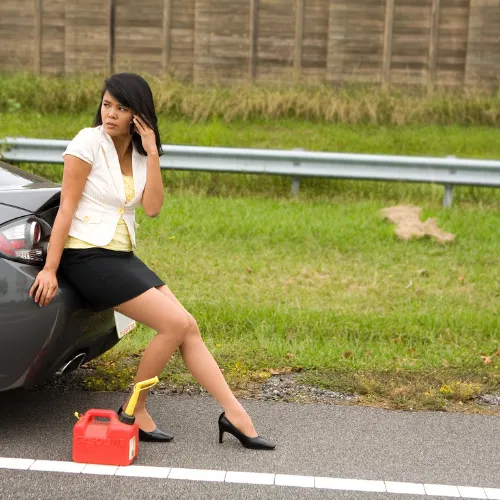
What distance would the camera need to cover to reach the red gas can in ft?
13.9

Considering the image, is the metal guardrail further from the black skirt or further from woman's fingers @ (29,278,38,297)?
woman's fingers @ (29,278,38,297)

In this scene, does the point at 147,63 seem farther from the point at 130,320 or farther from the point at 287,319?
the point at 130,320

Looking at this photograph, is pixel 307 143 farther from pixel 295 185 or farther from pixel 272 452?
pixel 272 452

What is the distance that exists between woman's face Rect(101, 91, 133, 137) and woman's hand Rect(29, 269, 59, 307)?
26.6 inches

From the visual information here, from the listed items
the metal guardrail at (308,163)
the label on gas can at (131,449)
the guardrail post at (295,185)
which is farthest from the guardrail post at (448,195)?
the label on gas can at (131,449)

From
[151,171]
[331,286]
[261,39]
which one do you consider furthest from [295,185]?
[151,171]

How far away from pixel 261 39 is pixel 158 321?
1143cm

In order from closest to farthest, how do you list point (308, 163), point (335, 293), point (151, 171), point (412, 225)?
point (151, 171)
point (335, 293)
point (412, 225)
point (308, 163)

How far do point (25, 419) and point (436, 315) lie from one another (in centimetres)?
297

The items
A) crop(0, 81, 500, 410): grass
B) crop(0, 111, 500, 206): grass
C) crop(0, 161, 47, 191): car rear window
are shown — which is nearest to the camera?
crop(0, 161, 47, 191): car rear window

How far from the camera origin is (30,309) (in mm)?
4281

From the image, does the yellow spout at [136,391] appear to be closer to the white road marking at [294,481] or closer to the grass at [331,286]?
the white road marking at [294,481]

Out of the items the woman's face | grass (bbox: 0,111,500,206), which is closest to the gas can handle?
the woman's face

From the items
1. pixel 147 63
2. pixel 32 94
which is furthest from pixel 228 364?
pixel 147 63
